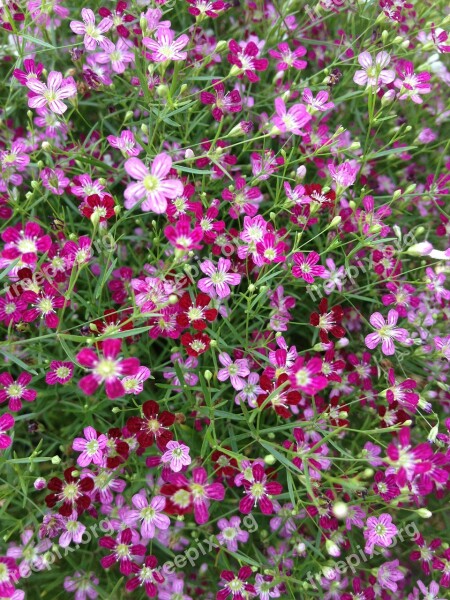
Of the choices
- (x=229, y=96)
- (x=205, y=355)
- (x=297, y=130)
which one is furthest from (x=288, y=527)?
(x=229, y=96)

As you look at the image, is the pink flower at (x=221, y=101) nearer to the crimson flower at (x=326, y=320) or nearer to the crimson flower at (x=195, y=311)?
the crimson flower at (x=195, y=311)

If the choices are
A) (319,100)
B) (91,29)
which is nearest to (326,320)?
(319,100)

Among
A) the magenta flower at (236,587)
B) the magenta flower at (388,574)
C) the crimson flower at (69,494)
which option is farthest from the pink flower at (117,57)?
the magenta flower at (388,574)

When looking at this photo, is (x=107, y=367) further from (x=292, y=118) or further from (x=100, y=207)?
(x=292, y=118)

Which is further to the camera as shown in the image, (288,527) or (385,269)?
(385,269)

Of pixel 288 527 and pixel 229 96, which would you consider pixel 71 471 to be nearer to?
pixel 288 527

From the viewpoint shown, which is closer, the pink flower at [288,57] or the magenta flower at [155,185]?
the magenta flower at [155,185]
